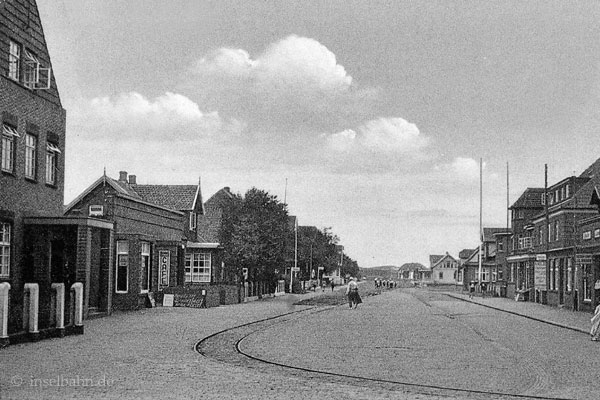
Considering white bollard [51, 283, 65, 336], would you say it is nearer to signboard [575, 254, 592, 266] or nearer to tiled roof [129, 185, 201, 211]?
signboard [575, 254, 592, 266]

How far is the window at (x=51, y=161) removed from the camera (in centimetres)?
2681

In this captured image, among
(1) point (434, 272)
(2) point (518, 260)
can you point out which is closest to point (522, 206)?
(2) point (518, 260)

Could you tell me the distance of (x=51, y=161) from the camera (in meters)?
27.4

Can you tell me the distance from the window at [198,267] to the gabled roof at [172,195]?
304cm

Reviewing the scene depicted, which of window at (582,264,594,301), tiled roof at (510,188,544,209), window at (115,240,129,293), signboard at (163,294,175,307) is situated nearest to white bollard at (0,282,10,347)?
window at (115,240,129,293)

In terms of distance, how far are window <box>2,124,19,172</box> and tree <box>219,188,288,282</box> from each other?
1172 inches

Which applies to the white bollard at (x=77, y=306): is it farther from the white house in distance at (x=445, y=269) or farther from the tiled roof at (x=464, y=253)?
the white house in distance at (x=445, y=269)

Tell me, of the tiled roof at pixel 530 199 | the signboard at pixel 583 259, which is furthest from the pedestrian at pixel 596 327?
the tiled roof at pixel 530 199

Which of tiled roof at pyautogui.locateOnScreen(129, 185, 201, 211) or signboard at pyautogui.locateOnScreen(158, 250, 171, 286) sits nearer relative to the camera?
signboard at pyautogui.locateOnScreen(158, 250, 171, 286)

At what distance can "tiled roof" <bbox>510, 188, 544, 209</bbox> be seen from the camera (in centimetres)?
7706

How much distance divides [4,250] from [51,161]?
4824mm

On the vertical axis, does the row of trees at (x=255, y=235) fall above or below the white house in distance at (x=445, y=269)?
above

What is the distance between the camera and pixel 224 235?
55.5 m

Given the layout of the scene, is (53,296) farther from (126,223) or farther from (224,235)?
(224,235)
